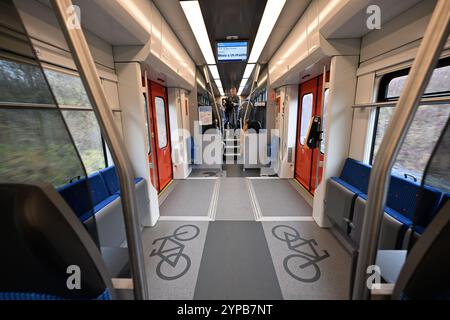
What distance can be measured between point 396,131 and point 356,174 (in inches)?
88.9

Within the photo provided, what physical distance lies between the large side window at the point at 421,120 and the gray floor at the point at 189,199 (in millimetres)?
2813

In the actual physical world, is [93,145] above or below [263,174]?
above

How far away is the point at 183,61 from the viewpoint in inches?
171

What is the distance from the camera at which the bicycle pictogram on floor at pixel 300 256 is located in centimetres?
203

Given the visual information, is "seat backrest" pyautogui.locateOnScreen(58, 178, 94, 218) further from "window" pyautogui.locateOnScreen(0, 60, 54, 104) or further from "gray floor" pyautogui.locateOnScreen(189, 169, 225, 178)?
"gray floor" pyautogui.locateOnScreen(189, 169, 225, 178)

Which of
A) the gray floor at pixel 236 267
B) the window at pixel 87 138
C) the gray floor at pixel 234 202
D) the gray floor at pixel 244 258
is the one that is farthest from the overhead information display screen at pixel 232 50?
the gray floor at pixel 236 267

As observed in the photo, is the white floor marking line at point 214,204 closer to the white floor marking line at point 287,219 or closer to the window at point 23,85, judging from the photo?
the white floor marking line at point 287,219

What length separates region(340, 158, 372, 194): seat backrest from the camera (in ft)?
7.71

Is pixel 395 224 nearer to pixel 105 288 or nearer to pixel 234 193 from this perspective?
pixel 105 288

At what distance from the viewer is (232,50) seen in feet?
13.3

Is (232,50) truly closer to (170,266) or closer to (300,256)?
(300,256)

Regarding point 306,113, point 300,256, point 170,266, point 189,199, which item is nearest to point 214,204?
point 189,199
